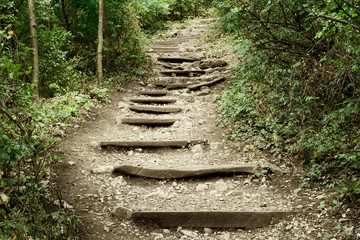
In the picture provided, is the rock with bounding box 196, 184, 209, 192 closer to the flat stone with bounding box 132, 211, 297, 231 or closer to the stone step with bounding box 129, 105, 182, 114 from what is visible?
the flat stone with bounding box 132, 211, 297, 231

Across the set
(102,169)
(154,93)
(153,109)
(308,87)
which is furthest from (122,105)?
(308,87)

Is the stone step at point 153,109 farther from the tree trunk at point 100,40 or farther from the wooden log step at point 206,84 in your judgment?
the wooden log step at point 206,84

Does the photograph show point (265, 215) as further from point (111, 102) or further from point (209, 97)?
point (111, 102)

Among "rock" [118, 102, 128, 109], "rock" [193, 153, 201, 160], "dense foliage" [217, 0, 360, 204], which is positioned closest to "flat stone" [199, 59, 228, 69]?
"rock" [118, 102, 128, 109]

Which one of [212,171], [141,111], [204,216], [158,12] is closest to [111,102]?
[141,111]

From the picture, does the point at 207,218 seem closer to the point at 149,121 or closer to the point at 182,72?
→ the point at 149,121

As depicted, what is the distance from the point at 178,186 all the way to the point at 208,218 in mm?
924

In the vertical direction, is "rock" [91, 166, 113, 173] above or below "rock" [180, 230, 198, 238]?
above

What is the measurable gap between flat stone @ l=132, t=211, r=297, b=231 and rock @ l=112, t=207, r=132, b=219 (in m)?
0.07

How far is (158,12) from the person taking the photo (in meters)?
16.0

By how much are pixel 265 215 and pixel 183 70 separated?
23.5 ft

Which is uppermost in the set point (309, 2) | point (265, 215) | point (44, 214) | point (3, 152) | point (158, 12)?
point (158, 12)

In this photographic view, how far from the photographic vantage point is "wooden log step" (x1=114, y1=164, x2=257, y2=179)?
14.4 ft

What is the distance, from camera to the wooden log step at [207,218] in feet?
11.4
